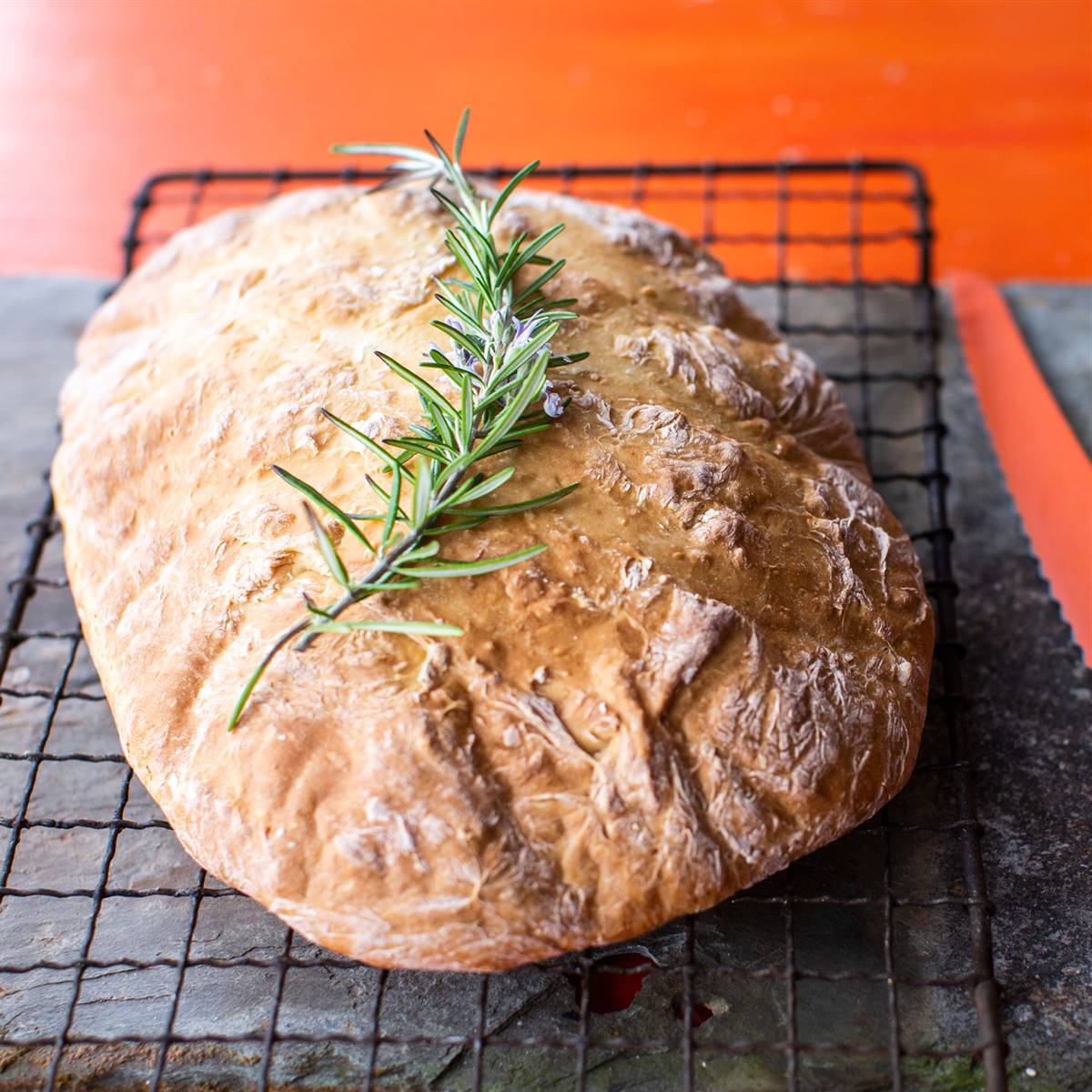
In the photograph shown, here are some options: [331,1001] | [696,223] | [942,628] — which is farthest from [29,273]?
[942,628]

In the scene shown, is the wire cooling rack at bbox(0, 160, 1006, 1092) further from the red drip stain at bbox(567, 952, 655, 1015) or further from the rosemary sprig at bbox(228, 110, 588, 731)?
the rosemary sprig at bbox(228, 110, 588, 731)

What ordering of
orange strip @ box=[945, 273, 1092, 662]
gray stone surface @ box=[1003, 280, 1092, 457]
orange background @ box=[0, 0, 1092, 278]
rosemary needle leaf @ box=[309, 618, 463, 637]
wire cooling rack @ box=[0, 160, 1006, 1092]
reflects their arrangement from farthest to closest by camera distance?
orange background @ box=[0, 0, 1092, 278]
gray stone surface @ box=[1003, 280, 1092, 457]
orange strip @ box=[945, 273, 1092, 662]
wire cooling rack @ box=[0, 160, 1006, 1092]
rosemary needle leaf @ box=[309, 618, 463, 637]

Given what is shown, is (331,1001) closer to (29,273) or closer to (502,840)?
(502,840)

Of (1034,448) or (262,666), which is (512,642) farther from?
(1034,448)

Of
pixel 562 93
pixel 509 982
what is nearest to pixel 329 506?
pixel 509 982

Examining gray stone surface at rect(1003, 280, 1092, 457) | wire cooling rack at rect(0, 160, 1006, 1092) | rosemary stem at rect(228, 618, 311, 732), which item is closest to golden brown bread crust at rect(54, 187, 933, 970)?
rosemary stem at rect(228, 618, 311, 732)

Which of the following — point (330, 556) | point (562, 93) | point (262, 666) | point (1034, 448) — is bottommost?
point (1034, 448)
